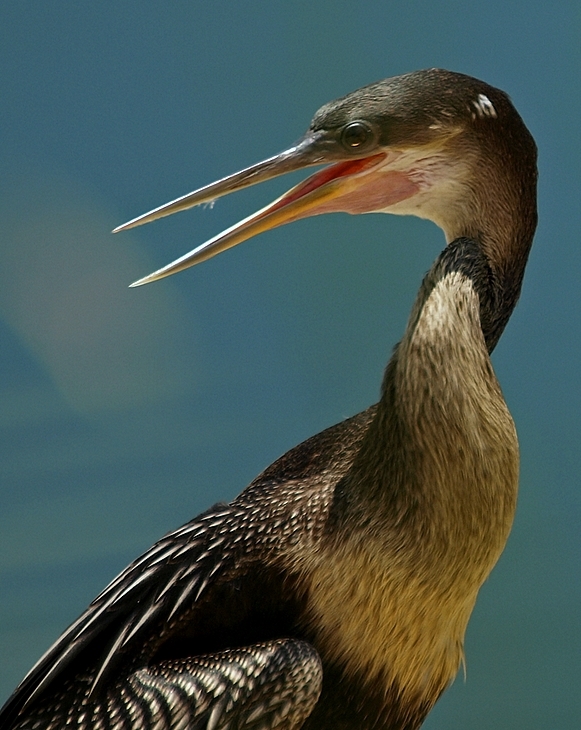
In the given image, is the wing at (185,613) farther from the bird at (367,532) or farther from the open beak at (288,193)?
the open beak at (288,193)

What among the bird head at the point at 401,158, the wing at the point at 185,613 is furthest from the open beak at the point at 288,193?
the wing at the point at 185,613

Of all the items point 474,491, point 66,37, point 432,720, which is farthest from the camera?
point 432,720

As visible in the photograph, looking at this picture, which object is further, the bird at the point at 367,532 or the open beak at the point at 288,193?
the open beak at the point at 288,193

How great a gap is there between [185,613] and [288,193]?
594mm

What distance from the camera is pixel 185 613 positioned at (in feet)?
4.44

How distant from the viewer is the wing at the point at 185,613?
1.33 meters

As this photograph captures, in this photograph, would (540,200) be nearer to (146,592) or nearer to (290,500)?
(290,500)

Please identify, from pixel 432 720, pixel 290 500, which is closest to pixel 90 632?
pixel 290 500

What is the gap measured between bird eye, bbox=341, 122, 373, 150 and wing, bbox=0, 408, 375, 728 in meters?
0.44

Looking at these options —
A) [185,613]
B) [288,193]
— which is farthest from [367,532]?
[288,193]

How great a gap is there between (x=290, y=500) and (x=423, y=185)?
1.56ft

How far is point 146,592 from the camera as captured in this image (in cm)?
137

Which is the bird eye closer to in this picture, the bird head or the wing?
the bird head

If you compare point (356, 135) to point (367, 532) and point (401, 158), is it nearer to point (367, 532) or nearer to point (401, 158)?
point (401, 158)
